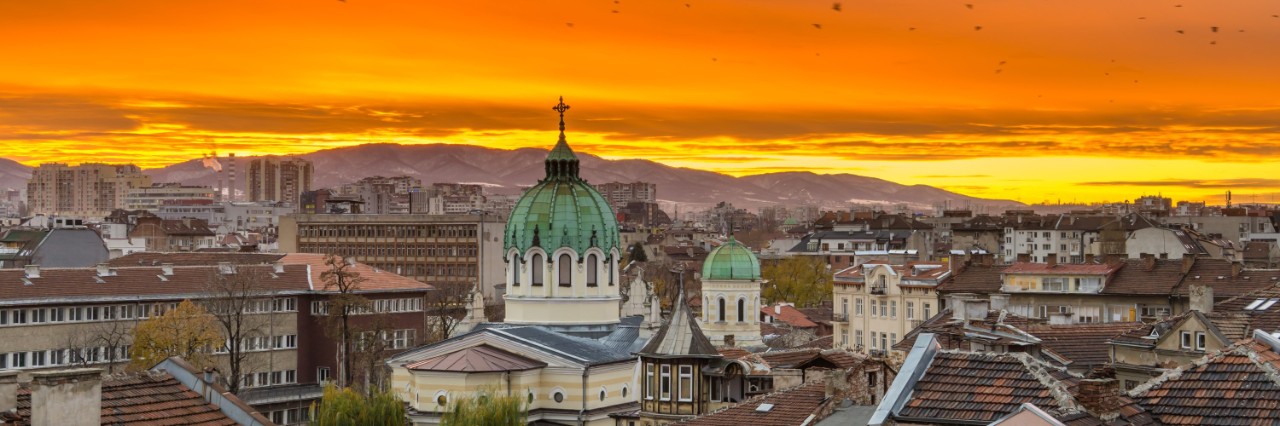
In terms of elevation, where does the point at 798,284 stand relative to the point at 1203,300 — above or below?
below

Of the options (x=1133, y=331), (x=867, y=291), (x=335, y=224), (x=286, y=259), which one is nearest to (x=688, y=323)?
(x=1133, y=331)

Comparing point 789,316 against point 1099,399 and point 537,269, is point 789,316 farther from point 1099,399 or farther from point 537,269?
point 1099,399

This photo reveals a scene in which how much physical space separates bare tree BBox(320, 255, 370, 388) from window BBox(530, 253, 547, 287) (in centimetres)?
2089

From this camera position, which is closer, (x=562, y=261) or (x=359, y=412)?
(x=359, y=412)

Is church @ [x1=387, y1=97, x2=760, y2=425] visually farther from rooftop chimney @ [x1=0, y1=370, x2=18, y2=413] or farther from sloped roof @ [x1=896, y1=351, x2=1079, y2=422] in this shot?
sloped roof @ [x1=896, y1=351, x2=1079, y2=422]

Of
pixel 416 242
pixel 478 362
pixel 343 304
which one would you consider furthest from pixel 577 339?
pixel 416 242

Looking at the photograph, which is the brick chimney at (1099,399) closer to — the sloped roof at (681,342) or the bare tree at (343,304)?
the sloped roof at (681,342)

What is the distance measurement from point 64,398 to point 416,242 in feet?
484

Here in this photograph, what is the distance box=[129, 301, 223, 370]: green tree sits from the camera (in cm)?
8462

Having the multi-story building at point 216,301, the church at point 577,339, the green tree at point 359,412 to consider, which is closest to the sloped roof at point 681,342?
the church at point 577,339

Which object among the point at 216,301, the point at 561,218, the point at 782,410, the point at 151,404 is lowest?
the point at 782,410

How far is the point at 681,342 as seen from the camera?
196 feet

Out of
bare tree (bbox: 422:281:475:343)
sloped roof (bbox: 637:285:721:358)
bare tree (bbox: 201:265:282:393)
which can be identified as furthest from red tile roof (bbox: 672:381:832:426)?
bare tree (bbox: 422:281:475:343)

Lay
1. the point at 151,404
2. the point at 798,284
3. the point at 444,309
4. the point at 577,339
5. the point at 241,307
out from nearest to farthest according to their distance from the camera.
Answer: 1. the point at 151,404
2. the point at 577,339
3. the point at 241,307
4. the point at 444,309
5. the point at 798,284
